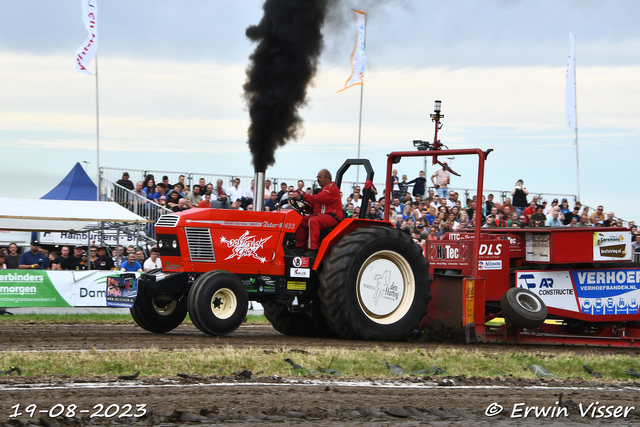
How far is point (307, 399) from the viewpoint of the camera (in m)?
5.63

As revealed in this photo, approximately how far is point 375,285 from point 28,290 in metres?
8.09

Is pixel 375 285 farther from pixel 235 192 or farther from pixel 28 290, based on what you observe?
pixel 235 192

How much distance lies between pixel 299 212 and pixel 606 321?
4224 mm

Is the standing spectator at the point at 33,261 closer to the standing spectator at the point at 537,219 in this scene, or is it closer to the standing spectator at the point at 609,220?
the standing spectator at the point at 537,219

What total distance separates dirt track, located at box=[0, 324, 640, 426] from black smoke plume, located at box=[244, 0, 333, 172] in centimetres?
484

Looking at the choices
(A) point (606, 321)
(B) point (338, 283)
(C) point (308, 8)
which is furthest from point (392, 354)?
(C) point (308, 8)

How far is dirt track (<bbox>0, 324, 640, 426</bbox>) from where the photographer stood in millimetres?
5031

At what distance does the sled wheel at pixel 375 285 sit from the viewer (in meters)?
9.84

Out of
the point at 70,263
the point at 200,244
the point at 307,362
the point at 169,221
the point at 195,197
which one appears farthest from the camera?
the point at 195,197

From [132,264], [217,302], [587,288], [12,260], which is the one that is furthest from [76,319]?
[587,288]

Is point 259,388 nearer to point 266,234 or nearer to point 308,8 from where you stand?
point 266,234

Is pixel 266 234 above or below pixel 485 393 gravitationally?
above

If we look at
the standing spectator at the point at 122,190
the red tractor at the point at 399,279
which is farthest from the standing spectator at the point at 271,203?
the red tractor at the point at 399,279

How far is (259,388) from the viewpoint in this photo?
19.7ft
